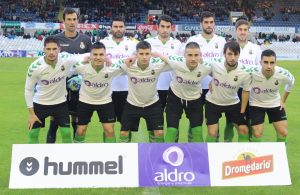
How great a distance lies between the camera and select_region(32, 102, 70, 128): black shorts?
6539 millimetres

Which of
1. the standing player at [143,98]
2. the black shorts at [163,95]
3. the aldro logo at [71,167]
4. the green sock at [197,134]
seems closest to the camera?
the aldro logo at [71,167]

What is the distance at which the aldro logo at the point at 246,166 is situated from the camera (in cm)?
542

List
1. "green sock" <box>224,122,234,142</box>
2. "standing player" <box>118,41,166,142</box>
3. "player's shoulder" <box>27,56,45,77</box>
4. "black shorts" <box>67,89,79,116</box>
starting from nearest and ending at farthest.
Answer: "player's shoulder" <box>27,56,45,77</box>, "standing player" <box>118,41,166,142</box>, "black shorts" <box>67,89,79,116</box>, "green sock" <box>224,122,234,142</box>

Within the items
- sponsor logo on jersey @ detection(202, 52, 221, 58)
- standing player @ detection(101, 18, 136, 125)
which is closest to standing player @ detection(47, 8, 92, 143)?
standing player @ detection(101, 18, 136, 125)

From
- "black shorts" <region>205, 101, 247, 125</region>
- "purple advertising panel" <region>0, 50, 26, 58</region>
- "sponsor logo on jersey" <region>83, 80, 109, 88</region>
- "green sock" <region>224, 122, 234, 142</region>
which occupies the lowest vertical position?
"purple advertising panel" <region>0, 50, 26, 58</region>

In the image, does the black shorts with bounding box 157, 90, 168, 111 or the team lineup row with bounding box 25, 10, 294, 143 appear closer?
the team lineup row with bounding box 25, 10, 294, 143

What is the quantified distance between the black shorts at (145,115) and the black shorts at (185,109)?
154 millimetres

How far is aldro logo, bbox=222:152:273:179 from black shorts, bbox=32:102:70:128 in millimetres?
2393

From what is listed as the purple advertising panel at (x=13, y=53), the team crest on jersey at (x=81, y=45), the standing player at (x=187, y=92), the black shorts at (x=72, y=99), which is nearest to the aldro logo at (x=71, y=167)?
the standing player at (x=187, y=92)

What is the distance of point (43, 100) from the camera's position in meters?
6.54

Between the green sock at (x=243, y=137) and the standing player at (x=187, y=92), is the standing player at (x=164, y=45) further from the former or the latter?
the green sock at (x=243, y=137)

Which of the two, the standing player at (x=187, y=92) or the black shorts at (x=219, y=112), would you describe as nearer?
the standing player at (x=187, y=92)

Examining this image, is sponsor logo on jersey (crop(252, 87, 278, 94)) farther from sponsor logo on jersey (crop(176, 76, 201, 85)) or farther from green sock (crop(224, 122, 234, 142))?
sponsor logo on jersey (crop(176, 76, 201, 85))

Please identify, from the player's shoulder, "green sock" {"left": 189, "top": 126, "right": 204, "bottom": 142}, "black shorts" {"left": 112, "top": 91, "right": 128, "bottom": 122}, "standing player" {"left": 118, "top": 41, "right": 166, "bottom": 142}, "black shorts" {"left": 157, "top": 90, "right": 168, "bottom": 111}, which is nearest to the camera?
the player's shoulder
